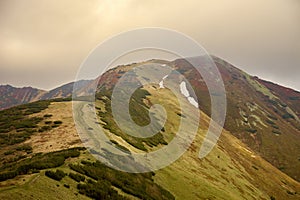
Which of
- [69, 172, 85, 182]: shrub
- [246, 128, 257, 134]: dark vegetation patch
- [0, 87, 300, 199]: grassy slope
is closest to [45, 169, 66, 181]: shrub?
[0, 87, 300, 199]: grassy slope

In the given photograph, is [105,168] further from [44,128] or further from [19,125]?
[19,125]

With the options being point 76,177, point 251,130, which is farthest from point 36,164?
point 251,130

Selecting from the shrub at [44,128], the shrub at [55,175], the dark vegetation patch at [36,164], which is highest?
the shrub at [44,128]

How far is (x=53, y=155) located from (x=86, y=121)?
21716 millimetres

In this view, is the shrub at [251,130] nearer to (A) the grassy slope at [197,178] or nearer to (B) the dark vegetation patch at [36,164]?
(A) the grassy slope at [197,178]

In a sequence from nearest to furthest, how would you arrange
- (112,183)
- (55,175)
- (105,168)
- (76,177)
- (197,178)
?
(55,175)
(76,177)
(112,183)
(105,168)
(197,178)

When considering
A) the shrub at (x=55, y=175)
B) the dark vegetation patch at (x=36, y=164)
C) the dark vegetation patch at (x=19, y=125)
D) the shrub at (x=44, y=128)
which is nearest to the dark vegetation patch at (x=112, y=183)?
the shrub at (x=55, y=175)

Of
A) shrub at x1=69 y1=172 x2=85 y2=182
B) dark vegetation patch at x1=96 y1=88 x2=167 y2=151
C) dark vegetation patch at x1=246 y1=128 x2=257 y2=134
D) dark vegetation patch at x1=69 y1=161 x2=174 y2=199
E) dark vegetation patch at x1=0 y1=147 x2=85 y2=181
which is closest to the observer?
dark vegetation patch at x1=0 y1=147 x2=85 y2=181

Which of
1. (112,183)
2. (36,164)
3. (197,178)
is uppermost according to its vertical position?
(36,164)

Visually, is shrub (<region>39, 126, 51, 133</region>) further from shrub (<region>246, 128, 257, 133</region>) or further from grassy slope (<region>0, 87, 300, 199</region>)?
shrub (<region>246, 128, 257, 133</region>)

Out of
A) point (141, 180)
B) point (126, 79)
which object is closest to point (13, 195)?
point (141, 180)

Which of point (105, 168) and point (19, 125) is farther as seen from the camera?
point (19, 125)

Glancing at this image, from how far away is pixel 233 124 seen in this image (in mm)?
166875

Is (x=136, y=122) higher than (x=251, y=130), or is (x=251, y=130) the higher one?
(x=136, y=122)
